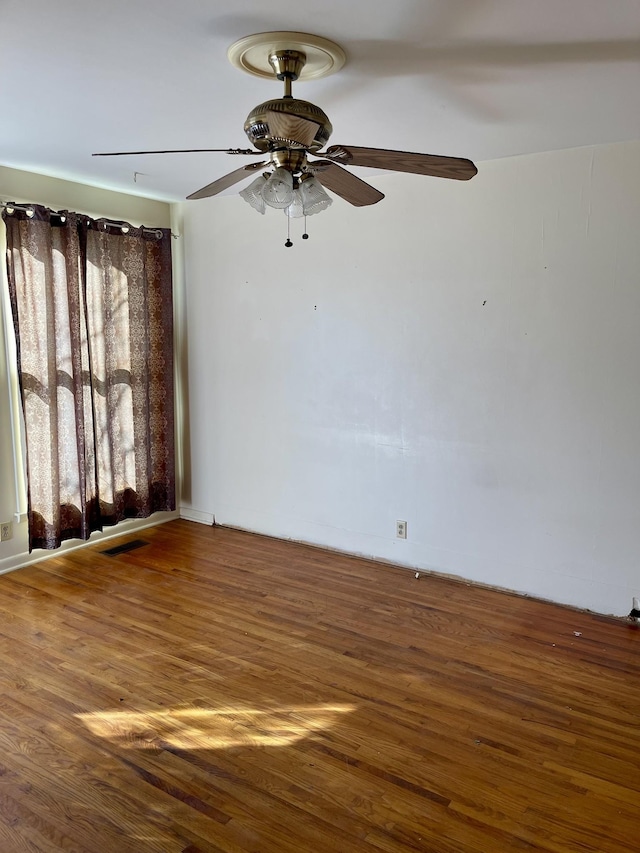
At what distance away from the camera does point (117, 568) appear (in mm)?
3961

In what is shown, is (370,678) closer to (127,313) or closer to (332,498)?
(332,498)

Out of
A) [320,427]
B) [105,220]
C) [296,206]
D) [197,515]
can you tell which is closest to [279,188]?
[296,206]

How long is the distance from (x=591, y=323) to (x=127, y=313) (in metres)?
3.00

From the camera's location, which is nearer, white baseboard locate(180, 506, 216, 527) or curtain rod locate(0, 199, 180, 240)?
curtain rod locate(0, 199, 180, 240)

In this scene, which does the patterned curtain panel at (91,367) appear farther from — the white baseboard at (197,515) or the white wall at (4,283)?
the white baseboard at (197,515)

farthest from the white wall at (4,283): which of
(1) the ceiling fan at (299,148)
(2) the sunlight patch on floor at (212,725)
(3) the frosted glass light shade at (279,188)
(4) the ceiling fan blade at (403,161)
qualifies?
(4) the ceiling fan blade at (403,161)

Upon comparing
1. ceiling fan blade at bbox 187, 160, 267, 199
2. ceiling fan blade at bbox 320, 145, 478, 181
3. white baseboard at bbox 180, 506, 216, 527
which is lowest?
white baseboard at bbox 180, 506, 216, 527

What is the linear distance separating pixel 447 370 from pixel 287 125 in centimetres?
213

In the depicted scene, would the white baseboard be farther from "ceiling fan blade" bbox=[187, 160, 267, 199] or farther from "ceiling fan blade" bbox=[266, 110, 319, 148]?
"ceiling fan blade" bbox=[266, 110, 319, 148]

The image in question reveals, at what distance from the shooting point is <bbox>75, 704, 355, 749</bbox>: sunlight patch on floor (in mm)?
2258

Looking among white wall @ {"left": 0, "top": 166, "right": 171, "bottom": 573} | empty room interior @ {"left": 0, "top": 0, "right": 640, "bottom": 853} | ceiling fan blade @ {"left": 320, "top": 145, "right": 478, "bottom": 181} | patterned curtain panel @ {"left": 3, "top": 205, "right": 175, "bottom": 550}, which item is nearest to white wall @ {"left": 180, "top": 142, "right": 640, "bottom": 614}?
empty room interior @ {"left": 0, "top": 0, "right": 640, "bottom": 853}

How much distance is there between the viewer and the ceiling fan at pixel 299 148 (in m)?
1.99

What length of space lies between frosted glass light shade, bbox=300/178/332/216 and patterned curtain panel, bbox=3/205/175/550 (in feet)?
7.35

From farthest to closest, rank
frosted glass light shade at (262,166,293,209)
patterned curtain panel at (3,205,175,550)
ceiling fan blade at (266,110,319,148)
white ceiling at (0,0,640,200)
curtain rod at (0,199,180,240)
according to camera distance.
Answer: patterned curtain panel at (3,205,175,550)
curtain rod at (0,199,180,240)
frosted glass light shade at (262,166,293,209)
white ceiling at (0,0,640,200)
ceiling fan blade at (266,110,319,148)
